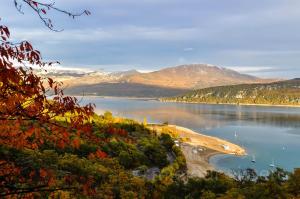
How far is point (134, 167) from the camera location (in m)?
61.8

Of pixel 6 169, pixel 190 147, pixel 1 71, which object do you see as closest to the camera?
pixel 1 71

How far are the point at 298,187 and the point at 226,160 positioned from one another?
5040cm

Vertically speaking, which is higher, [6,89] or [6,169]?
[6,89]

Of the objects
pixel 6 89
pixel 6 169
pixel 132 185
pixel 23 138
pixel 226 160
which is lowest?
pixel 226 160

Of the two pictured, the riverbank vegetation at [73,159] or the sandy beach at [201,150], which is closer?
the riverbank vegetation at [73,159]

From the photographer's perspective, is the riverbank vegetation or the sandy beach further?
the sandy beach

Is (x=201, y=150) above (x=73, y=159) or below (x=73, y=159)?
below

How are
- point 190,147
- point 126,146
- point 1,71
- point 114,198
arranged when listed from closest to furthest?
1. point 1,71
2. point 114,198
3. point 126,146
4. point 190,147

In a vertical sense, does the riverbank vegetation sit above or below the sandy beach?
above

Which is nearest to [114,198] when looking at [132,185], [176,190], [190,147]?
[132,185]

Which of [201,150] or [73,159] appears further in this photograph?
[201,150]

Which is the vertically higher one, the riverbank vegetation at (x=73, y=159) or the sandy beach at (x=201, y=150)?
the riverbank vegetation at (x=73, y=159)

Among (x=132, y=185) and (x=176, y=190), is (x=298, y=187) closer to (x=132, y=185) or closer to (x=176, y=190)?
(x=176, y=190)

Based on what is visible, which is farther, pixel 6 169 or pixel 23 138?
pixel 6 169
